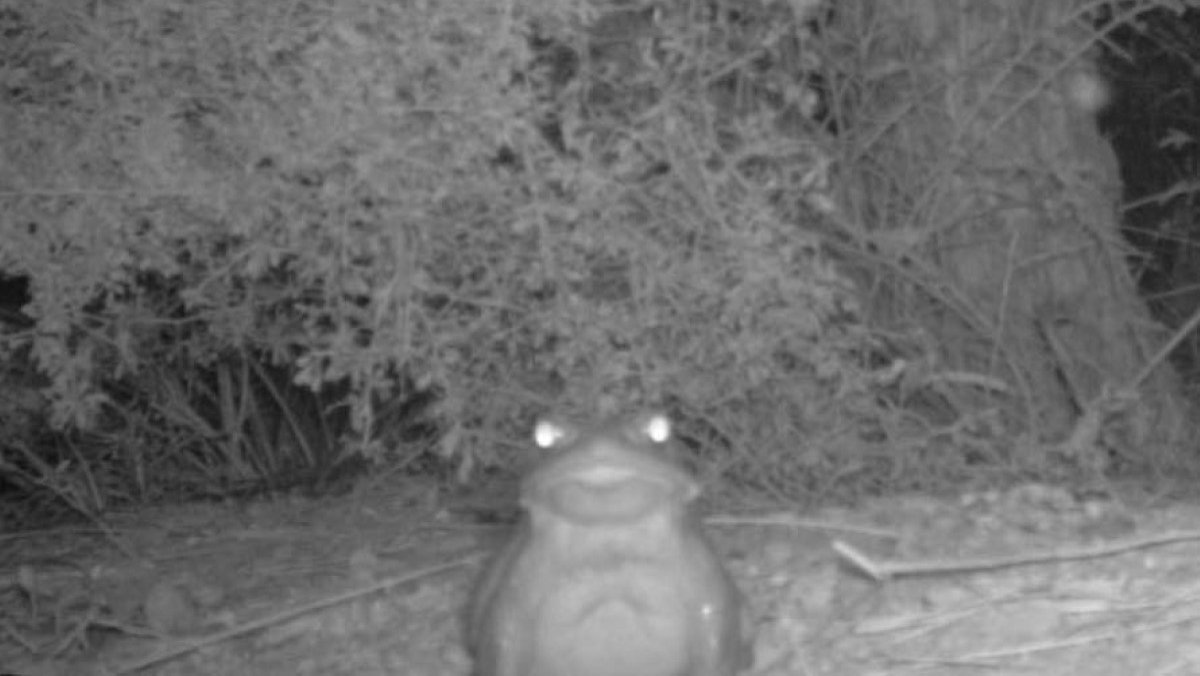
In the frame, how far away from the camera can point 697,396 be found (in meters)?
7.39

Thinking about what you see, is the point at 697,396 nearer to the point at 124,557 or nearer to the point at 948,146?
the point at 948,146

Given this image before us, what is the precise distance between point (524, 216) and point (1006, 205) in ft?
7.14

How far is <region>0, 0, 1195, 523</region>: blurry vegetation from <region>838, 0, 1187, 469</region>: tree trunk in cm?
3

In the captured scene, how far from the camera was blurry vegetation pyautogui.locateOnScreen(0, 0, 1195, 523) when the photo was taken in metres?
6.68

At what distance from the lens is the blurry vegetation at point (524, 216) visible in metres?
6.68

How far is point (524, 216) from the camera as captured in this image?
6.88 meters

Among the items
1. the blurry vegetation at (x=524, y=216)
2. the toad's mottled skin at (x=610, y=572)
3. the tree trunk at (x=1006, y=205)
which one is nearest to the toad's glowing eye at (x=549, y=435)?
the toad's mottled skin at (x=610, y=572)

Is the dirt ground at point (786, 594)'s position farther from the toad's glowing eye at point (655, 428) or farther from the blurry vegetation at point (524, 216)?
the toad's glowing eye at point (655, 428)

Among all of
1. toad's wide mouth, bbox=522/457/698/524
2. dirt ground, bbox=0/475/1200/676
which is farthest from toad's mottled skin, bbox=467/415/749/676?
dirt ground, bbox=0/475/1200/676

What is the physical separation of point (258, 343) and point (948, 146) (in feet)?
7.49

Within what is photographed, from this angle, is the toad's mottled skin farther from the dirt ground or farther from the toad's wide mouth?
the dirt ground

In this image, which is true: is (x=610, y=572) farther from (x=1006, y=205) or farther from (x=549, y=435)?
(x=1006, y=205)

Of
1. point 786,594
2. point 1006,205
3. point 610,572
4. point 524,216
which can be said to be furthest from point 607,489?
point 1006,205

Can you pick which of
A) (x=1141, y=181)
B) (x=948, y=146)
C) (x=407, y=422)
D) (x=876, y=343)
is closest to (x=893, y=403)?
(x=876, y=343)
